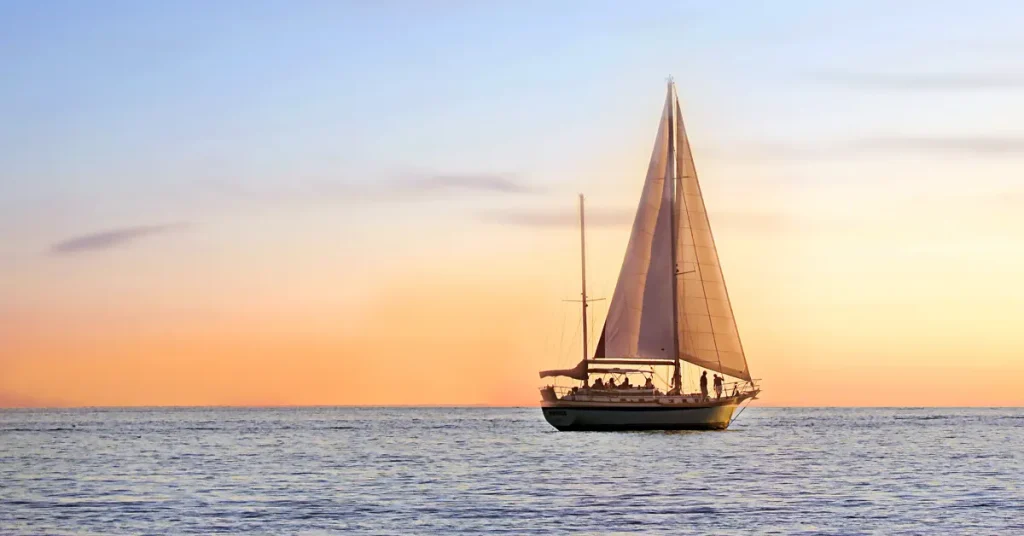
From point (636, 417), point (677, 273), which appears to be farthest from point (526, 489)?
point (677, 273)

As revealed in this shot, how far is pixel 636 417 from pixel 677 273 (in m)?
10.5

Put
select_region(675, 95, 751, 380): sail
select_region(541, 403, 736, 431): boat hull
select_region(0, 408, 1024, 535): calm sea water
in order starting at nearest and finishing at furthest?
1. select_region(0, 408, 1024, 535): calm sea water
2. select_region(541, 403, 736, 431): boat hull
3. select_region(675, 95, 751, 380): sail

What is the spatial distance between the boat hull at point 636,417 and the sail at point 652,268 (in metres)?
5.00

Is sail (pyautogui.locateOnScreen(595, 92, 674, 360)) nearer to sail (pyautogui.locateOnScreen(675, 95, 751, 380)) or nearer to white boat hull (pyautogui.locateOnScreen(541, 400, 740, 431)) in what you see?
sail (pyautogui.locateOnScreen(675, 95, 751, 380))

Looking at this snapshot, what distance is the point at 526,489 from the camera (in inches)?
1991

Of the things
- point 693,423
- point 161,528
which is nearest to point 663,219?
point 693,423

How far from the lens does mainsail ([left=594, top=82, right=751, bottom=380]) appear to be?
87312mm

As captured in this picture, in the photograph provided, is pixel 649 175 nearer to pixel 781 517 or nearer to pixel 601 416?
pixel 601 416

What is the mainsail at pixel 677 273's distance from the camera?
8731cm

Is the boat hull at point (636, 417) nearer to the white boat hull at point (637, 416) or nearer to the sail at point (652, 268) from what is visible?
the white boat hull at point (637, 416)

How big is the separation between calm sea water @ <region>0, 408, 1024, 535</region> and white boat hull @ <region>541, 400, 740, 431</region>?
1187 mm

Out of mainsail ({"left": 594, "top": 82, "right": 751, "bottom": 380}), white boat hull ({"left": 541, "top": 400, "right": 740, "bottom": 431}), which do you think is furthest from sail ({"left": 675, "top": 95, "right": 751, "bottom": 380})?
white boat hull ({"left": 541, "top": 400, "right": 740, "bottom": 431})

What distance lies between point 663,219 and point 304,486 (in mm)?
40822

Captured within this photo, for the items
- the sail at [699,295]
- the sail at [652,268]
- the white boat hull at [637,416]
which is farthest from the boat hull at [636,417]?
the sail at [652,268]
